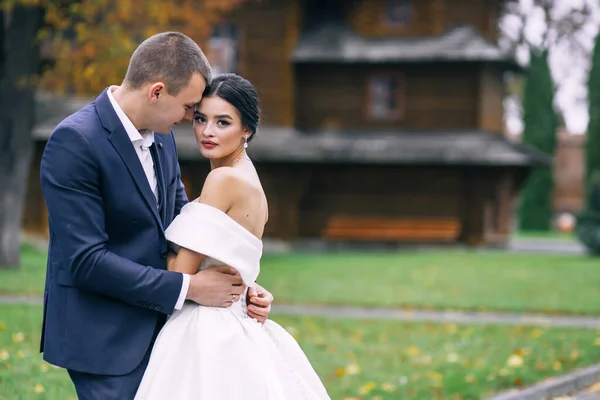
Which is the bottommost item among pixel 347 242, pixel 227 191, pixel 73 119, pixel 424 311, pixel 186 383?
pixel 347 242

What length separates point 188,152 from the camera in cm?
2806

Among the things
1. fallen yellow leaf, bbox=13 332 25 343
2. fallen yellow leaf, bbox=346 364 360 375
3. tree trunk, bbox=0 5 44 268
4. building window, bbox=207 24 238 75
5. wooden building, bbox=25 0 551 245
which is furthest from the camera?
building window, bbox=207 24 238 75

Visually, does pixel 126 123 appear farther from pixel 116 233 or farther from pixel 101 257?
pixel 101 257

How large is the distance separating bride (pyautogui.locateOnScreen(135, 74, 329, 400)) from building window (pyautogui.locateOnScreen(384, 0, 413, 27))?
26936 mm

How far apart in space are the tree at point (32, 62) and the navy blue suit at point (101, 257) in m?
15.2

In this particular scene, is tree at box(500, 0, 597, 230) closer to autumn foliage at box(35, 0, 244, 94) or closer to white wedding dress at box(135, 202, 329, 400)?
autumn foliage at box(35, 0, 244, 94)

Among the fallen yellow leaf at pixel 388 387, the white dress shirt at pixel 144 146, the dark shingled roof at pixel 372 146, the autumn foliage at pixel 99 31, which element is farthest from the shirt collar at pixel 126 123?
the dark shingled roof at pixel 372 146

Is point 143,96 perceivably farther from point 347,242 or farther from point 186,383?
point 347,242

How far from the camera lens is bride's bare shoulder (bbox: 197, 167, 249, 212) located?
3863 millimetres

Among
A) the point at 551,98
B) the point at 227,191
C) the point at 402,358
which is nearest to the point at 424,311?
the point at 402,358

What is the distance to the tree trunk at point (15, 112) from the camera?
19219mm

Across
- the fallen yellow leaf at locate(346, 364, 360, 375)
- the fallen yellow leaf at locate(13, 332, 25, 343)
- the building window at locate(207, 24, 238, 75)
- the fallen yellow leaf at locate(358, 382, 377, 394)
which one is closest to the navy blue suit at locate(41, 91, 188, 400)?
the fallen yellow leaf at locate(358, 382, 377, 394)

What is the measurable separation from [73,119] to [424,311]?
36.0 ft

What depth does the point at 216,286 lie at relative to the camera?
3.82 m
